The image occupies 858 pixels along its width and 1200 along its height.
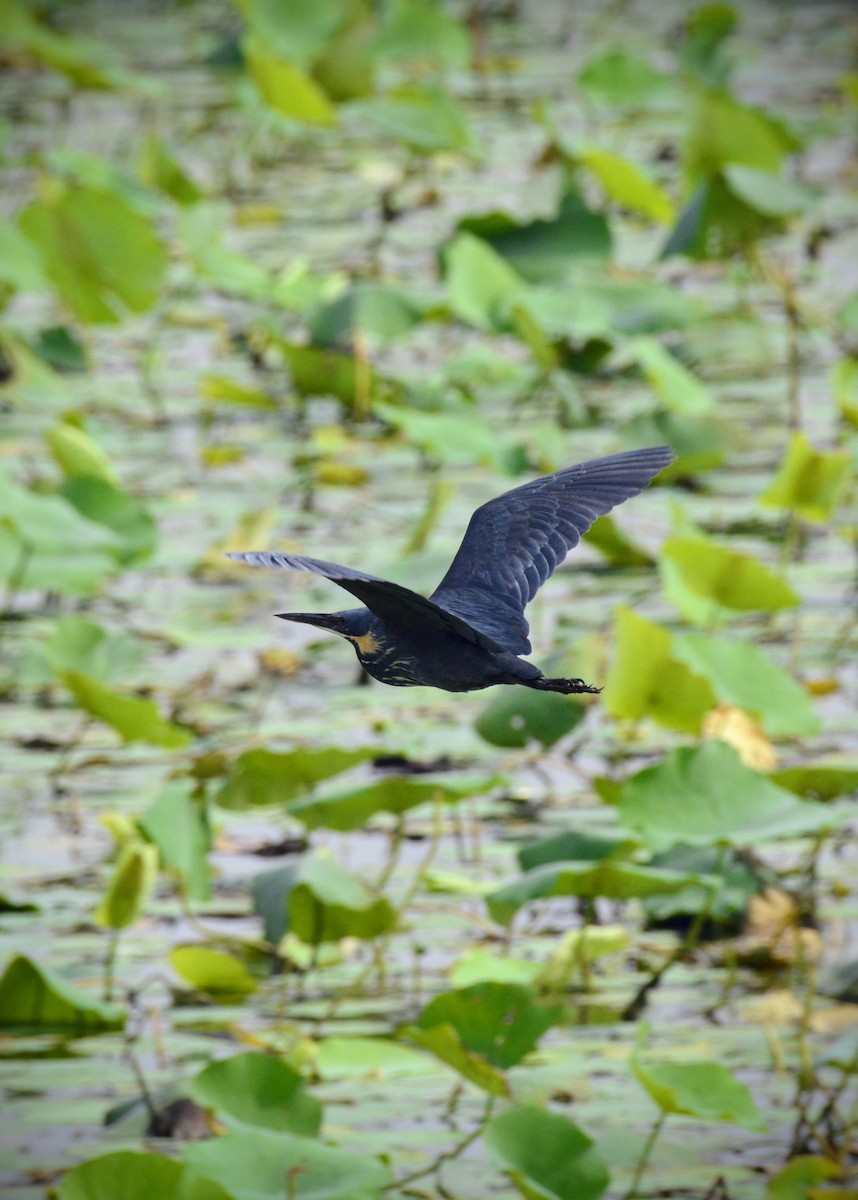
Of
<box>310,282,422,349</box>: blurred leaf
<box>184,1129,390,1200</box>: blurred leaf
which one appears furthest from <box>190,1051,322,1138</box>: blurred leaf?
<box>310,282,422,349</box>: blurred leaf

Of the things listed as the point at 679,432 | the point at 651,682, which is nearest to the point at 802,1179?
the point at 651,682

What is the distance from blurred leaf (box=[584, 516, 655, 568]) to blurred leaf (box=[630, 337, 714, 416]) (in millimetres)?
506

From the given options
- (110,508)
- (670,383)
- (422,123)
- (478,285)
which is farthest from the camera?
(422,123)

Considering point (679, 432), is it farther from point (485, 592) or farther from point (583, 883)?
point (485, 592)

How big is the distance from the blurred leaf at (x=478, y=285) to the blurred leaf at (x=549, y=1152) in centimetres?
305

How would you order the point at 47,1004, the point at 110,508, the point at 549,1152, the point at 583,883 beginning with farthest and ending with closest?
the point at 110,508 → the point at 47,1004 → the point at 583,883 → the point at 549,1152

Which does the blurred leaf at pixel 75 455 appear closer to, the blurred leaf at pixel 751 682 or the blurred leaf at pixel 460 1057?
the blurred leaf at pixel 751 682

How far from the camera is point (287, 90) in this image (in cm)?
669

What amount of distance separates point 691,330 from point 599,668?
8.69ft

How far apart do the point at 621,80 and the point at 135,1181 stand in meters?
5.46

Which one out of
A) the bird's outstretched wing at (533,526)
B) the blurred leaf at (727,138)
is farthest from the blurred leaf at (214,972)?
the blurred leaf at (727,138)

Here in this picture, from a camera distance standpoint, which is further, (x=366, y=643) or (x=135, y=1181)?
(x=135, y=1181)

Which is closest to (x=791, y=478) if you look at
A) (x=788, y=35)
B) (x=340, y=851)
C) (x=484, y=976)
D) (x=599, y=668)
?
(x=599, y=668)

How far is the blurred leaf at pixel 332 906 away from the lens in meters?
3.05
